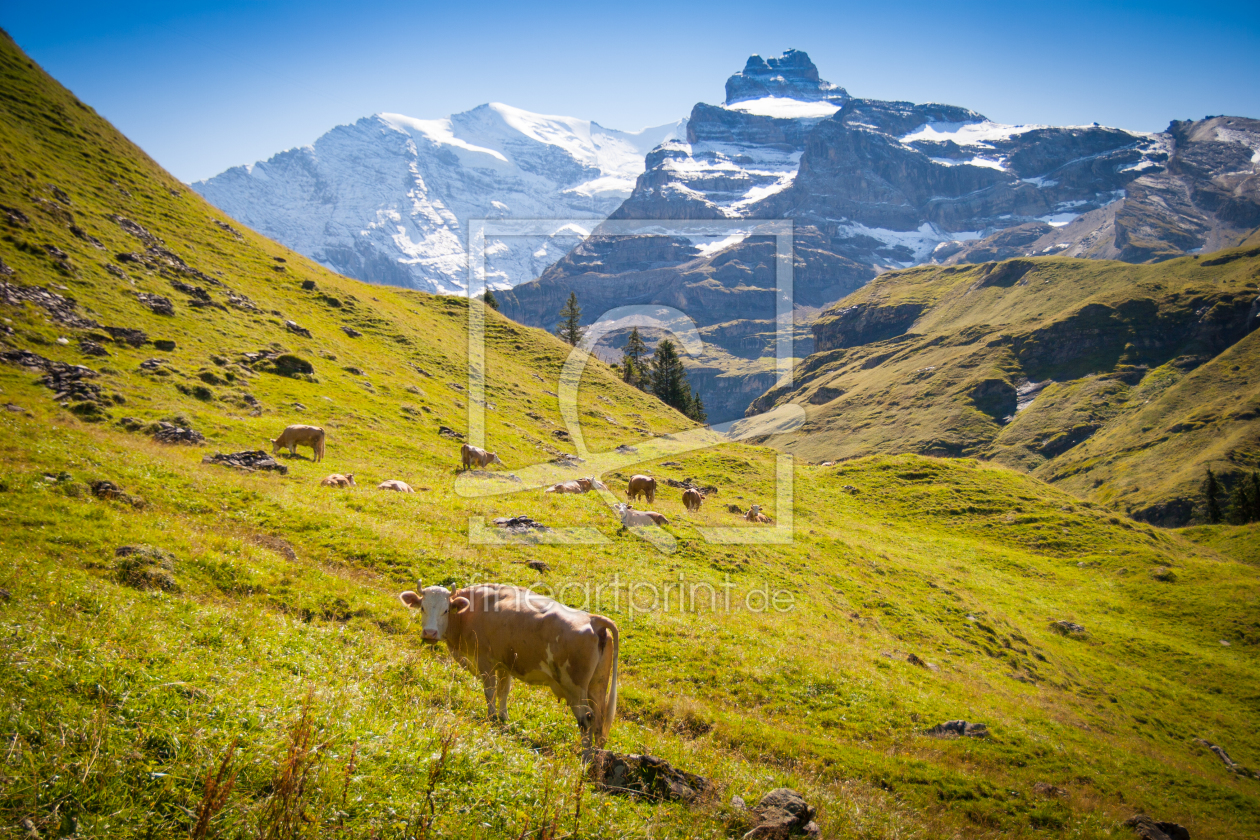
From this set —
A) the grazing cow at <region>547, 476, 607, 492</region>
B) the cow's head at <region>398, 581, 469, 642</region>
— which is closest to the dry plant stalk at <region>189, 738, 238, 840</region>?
the cow's head at <region>398, 581, 469, 642</region>

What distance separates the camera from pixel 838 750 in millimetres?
12188

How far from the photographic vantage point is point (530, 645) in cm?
984

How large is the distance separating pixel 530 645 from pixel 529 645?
0.02 m

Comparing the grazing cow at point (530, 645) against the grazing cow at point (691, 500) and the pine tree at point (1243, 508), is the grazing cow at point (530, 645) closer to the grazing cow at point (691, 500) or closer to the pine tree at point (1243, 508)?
the grazing cow at point (691, 500)

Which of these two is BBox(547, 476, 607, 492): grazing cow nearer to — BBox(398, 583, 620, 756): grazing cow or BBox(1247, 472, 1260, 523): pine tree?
BBox(398, 583, 620, 756): grazing cow

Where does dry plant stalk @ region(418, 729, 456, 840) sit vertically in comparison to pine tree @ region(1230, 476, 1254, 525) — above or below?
above

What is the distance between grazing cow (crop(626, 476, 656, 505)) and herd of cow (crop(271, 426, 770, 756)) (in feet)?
77.8

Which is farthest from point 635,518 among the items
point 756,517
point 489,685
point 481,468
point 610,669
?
point 610,669

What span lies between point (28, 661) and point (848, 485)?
54864 millimetres

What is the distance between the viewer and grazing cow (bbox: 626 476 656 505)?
115 feet

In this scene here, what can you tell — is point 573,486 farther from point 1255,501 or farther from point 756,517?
point 1255,501

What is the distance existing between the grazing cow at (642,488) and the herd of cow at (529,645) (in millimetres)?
23723

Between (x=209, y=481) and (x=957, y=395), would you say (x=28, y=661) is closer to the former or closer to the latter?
(x=209, y=481)

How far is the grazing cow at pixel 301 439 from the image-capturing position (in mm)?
27938
